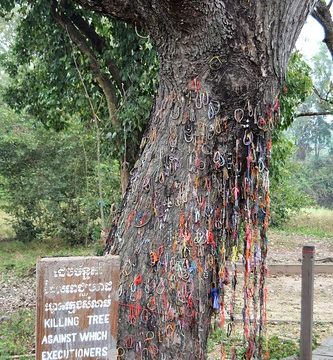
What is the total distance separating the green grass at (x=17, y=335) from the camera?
504 cm

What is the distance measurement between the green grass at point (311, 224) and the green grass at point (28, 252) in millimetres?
8720

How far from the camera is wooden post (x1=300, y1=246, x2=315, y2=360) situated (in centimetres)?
441

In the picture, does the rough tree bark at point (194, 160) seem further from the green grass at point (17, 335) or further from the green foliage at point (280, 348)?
the green grass at point (17, 335)

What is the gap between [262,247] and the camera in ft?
12.5

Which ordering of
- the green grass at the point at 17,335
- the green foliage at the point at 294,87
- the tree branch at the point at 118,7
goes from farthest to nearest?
the green foliage at the point at 294,87, the green grass at the point at 17,335, the tree branch at the point at 118,7

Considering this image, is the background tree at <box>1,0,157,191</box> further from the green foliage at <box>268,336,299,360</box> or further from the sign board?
the sign board

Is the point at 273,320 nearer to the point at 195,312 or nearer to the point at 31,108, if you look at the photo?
the point at 195,312

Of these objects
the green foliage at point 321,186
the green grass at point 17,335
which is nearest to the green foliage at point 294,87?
the green grass at point 17,335

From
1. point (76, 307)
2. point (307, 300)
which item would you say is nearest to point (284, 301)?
point (307, 300)

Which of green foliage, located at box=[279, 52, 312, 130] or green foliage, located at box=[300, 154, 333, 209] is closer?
green foliage, located at box=[279, 52, 312, 130]

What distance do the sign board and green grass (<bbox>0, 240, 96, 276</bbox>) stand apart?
28.5 ft

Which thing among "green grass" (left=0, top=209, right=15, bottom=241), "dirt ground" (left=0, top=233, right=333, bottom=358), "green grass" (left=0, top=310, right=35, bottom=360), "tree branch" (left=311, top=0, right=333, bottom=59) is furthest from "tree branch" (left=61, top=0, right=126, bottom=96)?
"green grass" (left=0, top=209, right=15, bottom=241)

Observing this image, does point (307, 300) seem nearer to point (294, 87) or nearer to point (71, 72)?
point (294, 87)

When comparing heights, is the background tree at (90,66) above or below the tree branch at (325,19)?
below
